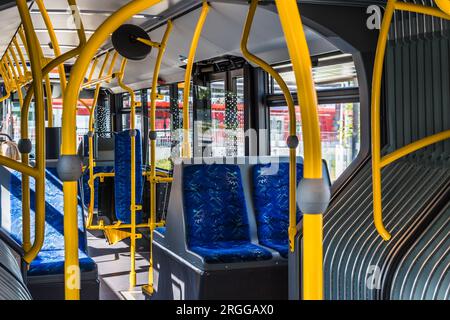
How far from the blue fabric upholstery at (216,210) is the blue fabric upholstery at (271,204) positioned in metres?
0.11

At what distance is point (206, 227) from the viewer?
11.9 feet

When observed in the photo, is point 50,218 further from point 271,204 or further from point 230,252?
point 271,204

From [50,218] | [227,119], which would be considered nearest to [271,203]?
[50,218]

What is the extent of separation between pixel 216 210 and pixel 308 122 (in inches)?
105

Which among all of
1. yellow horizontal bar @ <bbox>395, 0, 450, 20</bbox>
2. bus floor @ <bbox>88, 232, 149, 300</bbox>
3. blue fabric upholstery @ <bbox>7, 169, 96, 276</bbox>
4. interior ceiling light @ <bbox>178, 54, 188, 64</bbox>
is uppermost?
interior ceiling light @ <bbox>178, 54, 188, 64</bbox>

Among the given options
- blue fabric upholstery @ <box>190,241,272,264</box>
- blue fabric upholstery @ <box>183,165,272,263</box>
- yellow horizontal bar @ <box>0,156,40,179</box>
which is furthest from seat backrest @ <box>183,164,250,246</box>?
yellow horizontal bar @ <box>0,156,40,179</box>

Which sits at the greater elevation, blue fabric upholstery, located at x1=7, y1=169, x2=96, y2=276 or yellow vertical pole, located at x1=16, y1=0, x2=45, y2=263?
yellow vertical pole, located at x1=16, y1=0, x2=45, y2=263

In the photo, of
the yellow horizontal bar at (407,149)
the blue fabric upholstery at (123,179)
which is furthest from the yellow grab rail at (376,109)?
the blue fabric upholstery at (123,179)

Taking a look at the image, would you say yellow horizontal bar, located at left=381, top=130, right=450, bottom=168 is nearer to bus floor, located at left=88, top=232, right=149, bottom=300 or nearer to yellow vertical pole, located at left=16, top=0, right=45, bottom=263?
yellow vertical pole, located at left=16, top=0, right=45, bottom=263

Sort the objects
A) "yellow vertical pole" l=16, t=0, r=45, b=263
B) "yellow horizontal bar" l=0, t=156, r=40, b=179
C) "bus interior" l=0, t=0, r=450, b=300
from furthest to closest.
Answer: "yellow vertical pole" l=16, t=0, r=45, b=263
"yellow horizontal bar" l=0, t=156, r=40, b=179
"bus interior" l=0, t=0, r=450, b=300

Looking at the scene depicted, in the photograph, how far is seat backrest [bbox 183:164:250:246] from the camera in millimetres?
3576

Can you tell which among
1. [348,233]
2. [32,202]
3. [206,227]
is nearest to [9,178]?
[32,202]

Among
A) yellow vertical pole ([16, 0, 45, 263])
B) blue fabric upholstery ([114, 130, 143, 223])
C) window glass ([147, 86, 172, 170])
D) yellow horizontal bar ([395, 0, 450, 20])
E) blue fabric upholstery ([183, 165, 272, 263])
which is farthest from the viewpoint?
window glass ([147, 86, 172, 170])

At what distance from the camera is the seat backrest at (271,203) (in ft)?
12.5
